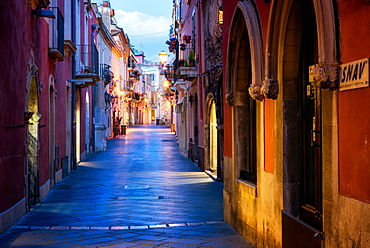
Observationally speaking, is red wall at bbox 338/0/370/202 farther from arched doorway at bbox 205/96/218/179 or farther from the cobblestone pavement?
arched doorway at bbox 205/96/218/179

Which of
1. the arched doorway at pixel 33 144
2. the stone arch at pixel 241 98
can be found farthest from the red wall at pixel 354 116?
the arched doorway at pixel 33 144

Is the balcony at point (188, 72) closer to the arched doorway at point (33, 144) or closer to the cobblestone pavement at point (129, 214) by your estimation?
the cobblestone pavement at point (129, 214)

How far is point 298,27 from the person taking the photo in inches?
258

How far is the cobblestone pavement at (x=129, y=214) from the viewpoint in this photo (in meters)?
8.47

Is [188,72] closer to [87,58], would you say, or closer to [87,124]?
[87,58]

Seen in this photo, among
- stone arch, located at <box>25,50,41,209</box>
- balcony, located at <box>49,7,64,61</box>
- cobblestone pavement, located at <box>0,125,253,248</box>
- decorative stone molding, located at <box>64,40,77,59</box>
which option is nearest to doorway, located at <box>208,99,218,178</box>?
cobblestone pavement, located at <box>0,125,253,248</box>

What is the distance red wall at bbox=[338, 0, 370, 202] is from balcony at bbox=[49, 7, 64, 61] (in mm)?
11053

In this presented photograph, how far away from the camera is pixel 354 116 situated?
4.65m

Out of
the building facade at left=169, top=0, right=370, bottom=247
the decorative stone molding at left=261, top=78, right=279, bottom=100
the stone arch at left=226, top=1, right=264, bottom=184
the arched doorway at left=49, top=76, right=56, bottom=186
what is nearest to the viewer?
the building facade at left=169, top=0, right=370, bottom=247

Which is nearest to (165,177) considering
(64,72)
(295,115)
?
(64,72)

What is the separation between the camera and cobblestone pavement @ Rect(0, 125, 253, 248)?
27.8 feet

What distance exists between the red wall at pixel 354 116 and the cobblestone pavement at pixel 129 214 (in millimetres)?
3647

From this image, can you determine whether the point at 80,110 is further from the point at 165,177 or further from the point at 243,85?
the point at 243,85

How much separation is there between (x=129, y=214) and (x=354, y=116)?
279 inches
